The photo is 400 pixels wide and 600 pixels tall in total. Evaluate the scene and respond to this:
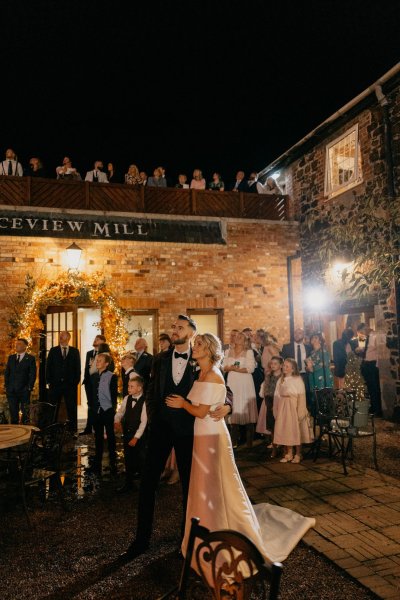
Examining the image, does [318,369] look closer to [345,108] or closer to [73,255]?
[73,255]

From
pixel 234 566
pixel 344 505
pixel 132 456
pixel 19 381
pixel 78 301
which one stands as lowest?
pixel 344 505

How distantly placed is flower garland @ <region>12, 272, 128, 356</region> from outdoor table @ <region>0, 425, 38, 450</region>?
468cm

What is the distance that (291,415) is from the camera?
255 inches

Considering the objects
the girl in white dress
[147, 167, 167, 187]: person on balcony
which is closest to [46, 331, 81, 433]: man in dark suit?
the girl in white dress

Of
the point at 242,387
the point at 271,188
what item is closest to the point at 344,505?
the point at 242,387

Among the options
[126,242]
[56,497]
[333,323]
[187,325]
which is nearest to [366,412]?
[187,325]

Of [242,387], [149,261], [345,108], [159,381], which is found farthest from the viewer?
[149,261]

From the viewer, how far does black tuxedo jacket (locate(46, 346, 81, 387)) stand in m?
8.91

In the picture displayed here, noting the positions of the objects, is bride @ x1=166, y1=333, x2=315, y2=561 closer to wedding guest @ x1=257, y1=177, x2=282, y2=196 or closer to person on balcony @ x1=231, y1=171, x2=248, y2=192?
person on balcony @ x1=231, y1=171, x2=248, y2=192

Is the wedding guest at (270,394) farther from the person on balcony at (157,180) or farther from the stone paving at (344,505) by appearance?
the person on balcony at (157,180)

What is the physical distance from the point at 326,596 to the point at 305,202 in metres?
10.7

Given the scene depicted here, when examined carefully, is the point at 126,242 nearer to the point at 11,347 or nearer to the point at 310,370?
the point at 11,347

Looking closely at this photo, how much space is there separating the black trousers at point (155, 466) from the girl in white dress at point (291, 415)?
9.70 feet

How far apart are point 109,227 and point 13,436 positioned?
22.2 feet
